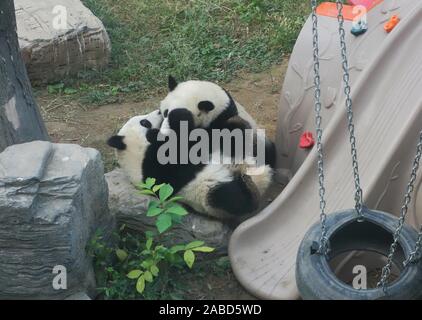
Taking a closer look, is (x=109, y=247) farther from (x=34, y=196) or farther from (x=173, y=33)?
(x=173, y=33)

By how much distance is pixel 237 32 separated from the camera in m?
7.02

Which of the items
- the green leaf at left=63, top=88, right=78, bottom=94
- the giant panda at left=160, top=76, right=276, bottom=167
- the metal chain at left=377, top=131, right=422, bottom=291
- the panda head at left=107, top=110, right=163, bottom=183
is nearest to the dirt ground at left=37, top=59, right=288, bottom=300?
the green leaf at left=63, top=88, right=78, bottom=94

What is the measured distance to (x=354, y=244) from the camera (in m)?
3.53

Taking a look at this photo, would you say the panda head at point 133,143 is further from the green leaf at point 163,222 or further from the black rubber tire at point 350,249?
the black rubber tire at point 350,249

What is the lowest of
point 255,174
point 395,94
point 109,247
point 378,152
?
point 109,247

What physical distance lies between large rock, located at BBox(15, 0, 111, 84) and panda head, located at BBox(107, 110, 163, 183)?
1.89m

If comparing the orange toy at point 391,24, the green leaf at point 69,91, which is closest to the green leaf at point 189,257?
the orange toy at point 391,24

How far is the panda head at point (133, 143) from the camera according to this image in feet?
14.5

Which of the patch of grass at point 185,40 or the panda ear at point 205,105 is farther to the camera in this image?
the patch of grass at point 185,40

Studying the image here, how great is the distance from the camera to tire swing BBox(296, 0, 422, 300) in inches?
122

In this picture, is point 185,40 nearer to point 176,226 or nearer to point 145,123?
point 145,123

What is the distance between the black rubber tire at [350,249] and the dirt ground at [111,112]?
1993 millimetres

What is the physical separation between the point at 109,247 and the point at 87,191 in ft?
1.65

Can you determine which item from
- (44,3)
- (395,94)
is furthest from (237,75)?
(395,94)
